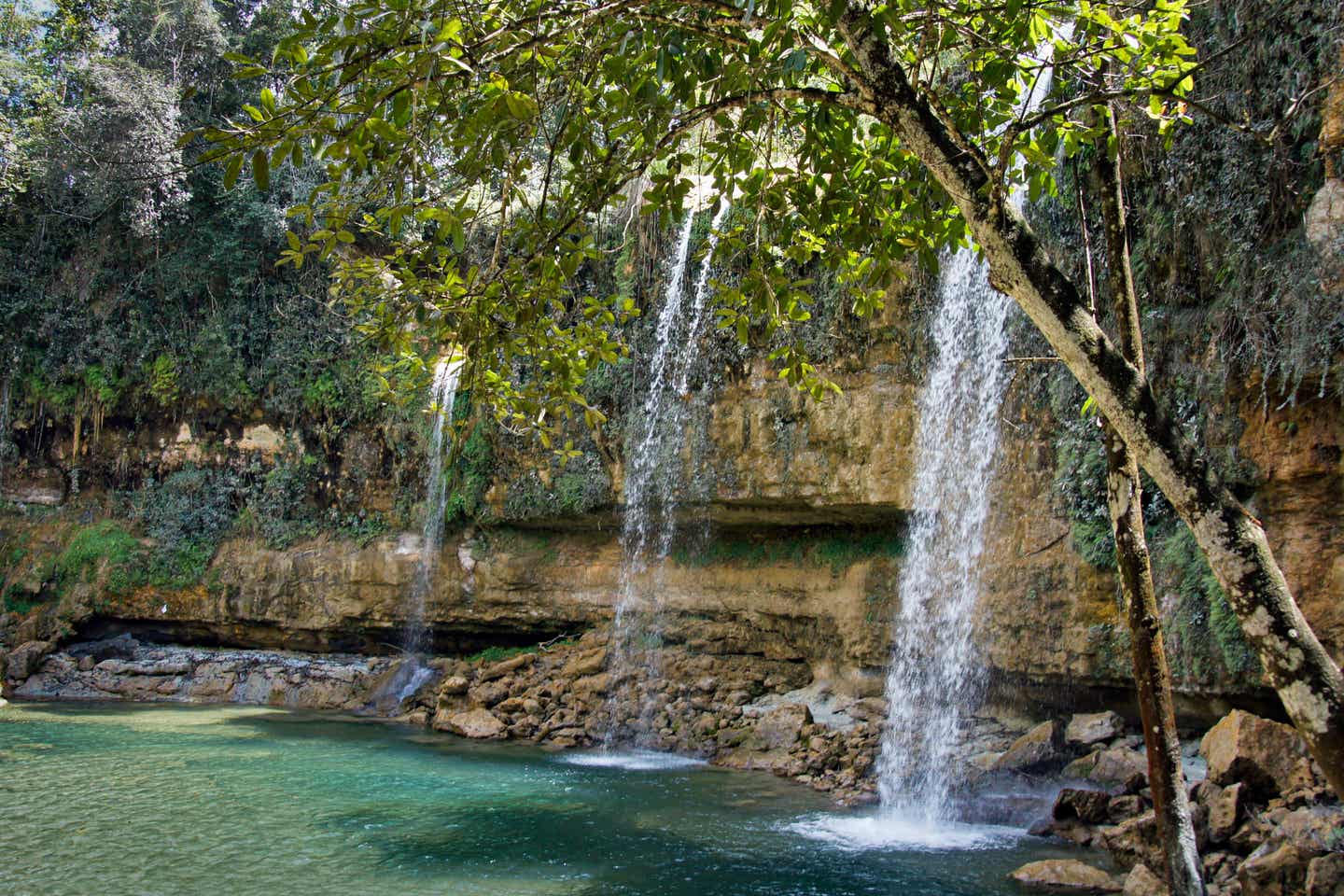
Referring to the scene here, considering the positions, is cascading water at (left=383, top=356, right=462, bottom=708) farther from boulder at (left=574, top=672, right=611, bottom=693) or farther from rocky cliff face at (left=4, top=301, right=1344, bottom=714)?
boulder at (left=574, top=672, right=611, bottom=693)

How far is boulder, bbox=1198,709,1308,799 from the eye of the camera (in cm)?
675

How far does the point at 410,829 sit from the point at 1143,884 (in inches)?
213

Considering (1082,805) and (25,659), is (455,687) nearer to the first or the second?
(25,659)

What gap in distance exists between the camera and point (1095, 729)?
358 inches

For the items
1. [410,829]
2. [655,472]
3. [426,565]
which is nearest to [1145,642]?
[410,829]

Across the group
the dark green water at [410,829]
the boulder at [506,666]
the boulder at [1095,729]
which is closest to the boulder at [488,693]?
the boulder at [506,666]

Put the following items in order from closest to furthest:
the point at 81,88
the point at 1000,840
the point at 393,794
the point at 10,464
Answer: the point at 1000,840
the point at 393,794
the point at 10,464
the point at 81,88

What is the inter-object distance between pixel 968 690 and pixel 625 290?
25.0 ft

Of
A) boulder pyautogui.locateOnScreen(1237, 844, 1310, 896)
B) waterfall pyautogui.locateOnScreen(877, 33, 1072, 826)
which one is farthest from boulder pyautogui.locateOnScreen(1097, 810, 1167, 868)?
waterfall pyautogui.locateOnScreen(877, 33, 1072, 826)

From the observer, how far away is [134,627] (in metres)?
17.5

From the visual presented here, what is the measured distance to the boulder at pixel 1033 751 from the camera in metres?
8.88

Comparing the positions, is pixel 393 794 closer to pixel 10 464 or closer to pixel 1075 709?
pixel 1075 709

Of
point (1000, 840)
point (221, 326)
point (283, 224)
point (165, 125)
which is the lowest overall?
point (1000, 840)

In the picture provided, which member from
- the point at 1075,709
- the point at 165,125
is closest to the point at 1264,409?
the point at 1075,709
